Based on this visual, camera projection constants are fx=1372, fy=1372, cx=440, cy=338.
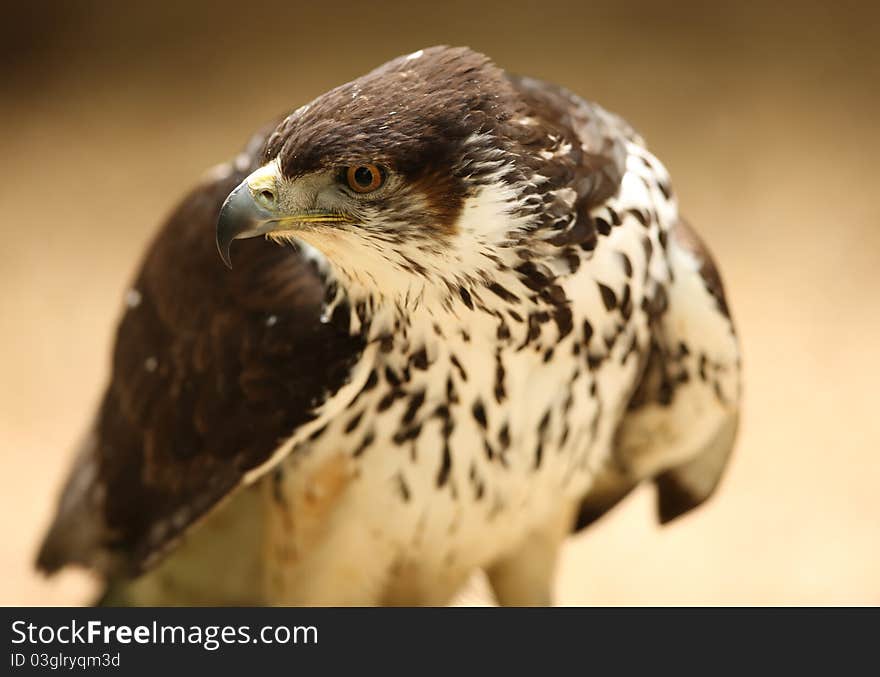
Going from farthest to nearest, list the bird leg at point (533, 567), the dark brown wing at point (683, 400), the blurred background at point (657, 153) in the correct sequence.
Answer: the blurred background at point (657, 153), the bird leg at point (533, 567), the dark brown wing at point (683, 400)

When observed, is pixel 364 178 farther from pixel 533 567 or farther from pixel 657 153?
pixel 657 153

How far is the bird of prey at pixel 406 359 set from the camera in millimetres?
2104

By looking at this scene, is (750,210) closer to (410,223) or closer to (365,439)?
(365,439)

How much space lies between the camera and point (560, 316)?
2420 millimetres

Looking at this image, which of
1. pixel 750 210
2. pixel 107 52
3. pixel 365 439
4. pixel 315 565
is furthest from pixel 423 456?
pixel 107 52

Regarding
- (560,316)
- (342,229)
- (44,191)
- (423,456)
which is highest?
(342,229)

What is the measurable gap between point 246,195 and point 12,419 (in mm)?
3226

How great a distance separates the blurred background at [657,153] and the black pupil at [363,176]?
8.35 feet

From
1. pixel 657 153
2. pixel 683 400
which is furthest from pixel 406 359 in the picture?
pixel 657 153

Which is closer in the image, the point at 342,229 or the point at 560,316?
the point at 342,229

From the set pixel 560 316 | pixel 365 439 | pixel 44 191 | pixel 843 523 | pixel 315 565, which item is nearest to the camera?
pixel 560 316

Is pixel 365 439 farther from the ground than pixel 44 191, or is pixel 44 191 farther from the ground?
pixel 365 439

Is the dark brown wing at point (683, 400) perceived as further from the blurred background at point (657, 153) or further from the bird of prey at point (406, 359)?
the blurred background at point (657, 153)

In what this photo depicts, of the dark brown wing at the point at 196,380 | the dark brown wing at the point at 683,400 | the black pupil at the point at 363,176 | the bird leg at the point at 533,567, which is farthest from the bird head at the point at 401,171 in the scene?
the bird leg at the point at 533,567
